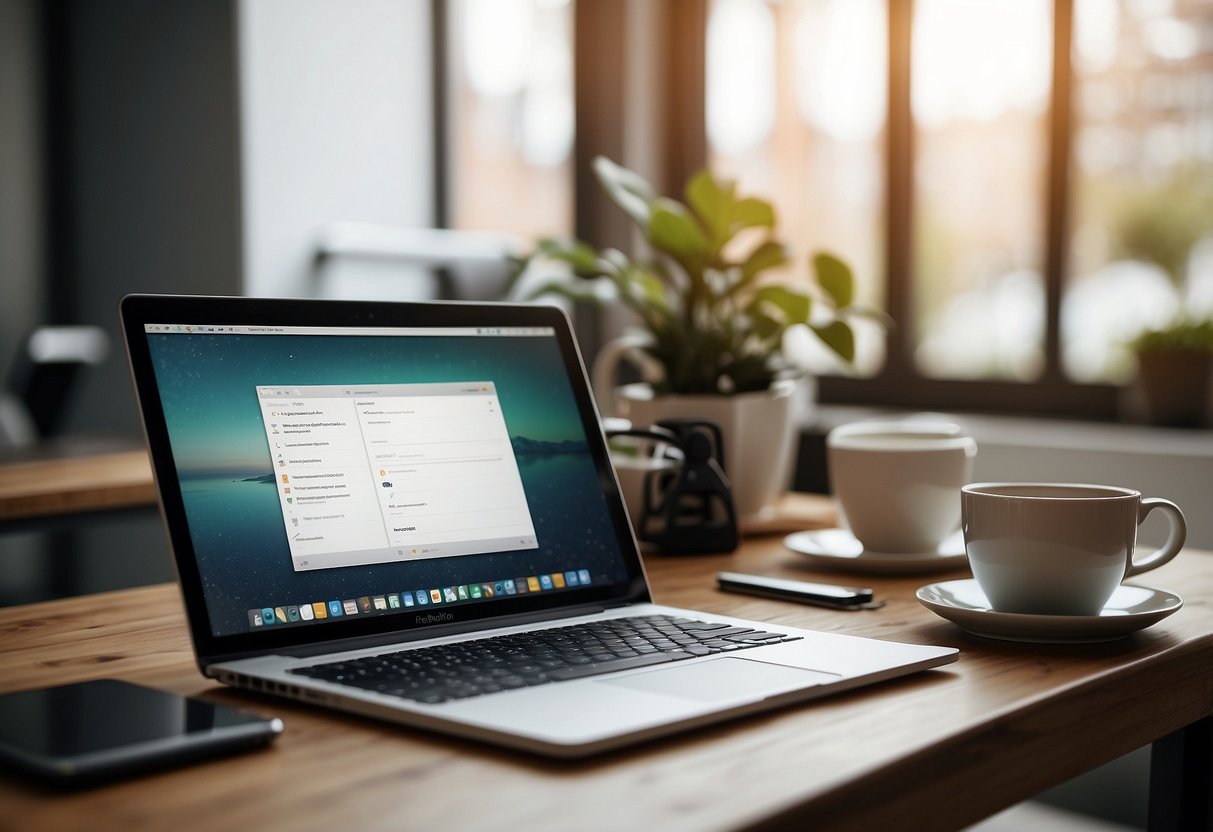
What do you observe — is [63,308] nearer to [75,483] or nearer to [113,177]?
[113,177]

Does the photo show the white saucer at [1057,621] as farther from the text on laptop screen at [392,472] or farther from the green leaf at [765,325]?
the green leaf at [765,325]

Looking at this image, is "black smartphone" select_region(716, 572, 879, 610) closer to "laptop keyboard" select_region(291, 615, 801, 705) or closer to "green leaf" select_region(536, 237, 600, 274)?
"laptop keyboard" select_region(291, 615, 801, 705)

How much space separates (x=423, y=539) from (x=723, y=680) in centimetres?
24

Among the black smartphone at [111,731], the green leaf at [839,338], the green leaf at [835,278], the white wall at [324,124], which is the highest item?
the white wall at [324,124]

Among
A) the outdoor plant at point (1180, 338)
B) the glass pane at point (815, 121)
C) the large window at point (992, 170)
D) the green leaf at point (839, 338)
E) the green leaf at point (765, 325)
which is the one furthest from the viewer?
the glass pane at point (815, 121)

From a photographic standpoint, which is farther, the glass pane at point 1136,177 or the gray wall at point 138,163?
the gray wall at point 138,163

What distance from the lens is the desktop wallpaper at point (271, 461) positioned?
0.74 m

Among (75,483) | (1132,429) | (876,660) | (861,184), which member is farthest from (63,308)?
(876,660)

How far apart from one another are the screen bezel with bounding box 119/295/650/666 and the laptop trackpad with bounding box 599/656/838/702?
168 mm

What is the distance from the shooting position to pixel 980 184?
9.83 ft

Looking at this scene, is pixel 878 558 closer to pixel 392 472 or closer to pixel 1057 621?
pixel 1057 621

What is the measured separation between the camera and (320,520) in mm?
776

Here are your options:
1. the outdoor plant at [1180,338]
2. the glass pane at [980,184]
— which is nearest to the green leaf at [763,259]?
the outdoor plant at [1180,338]

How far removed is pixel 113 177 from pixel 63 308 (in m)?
0.39
